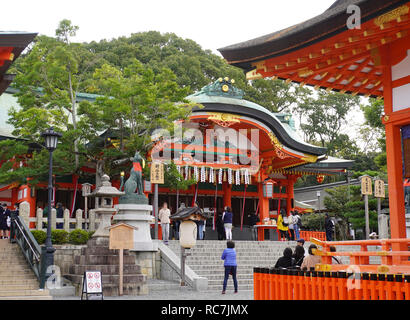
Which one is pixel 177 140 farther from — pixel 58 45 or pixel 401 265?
pixel 401 265

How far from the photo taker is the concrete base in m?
15.8

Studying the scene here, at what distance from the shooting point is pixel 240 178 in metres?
26.7

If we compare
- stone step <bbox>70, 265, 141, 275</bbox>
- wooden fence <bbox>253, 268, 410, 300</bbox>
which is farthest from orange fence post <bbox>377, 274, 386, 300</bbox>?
stone step <bbox>70, 265, 141, 275</bbox>

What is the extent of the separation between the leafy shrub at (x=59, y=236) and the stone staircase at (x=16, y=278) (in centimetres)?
108

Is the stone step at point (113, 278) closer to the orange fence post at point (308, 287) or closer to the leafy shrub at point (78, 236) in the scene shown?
the leafy shrub at point (78, 236)

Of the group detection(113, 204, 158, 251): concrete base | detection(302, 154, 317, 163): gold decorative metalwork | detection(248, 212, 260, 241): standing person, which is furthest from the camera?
detection(248, 212, 260, 241): standing person

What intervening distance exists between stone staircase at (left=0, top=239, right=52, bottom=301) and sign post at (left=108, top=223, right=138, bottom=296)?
5.96 ft

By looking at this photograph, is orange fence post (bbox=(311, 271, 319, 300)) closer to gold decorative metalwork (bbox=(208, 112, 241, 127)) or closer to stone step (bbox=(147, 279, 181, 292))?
stone step (bbox=(147, 279, 181, 292))

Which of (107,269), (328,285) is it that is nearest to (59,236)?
(107,269)

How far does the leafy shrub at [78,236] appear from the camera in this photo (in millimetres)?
16555

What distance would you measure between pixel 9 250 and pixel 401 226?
11697mm
